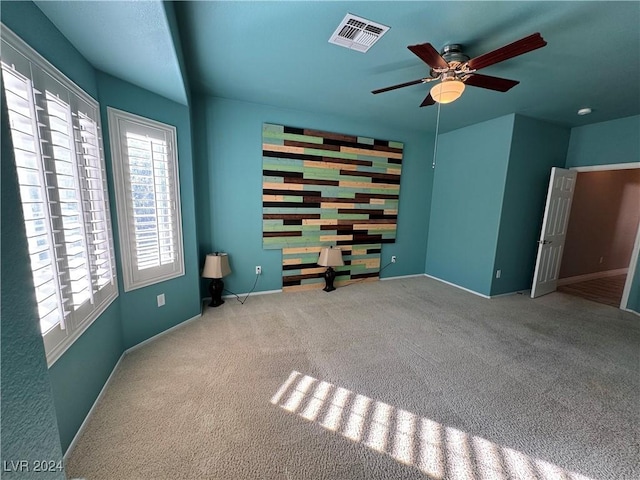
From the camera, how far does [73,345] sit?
151 centimetres

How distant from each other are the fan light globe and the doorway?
368 cm

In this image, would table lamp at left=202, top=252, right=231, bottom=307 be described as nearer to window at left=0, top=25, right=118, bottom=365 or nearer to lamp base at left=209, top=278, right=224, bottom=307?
lamp base at left=209, top=278, right=224, bottom=307

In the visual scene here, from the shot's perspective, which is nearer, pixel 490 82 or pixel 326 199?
pixel 490 82

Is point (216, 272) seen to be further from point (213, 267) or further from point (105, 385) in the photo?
point (105, 385)

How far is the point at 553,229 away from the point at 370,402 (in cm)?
402

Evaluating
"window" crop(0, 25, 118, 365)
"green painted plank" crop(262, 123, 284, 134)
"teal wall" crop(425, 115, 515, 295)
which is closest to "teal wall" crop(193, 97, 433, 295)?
"green painted plank" crop(262, 123, 284, 134)

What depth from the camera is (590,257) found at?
4.83 m

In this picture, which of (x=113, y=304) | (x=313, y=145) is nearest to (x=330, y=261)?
(x=313, y=145)

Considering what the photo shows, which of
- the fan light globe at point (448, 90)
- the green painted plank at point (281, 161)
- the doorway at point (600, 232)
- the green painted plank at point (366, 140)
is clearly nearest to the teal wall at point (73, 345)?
the green painted plank at point (281, 161)

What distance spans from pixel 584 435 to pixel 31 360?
265cm

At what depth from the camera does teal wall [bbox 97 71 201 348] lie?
207 cm

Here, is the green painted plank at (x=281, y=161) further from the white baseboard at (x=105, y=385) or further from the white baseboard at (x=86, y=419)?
the white baseboard at (x=86, y=419)

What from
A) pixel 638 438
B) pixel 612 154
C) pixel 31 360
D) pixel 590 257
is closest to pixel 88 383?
pixel 31 360

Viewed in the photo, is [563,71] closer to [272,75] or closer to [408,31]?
[408,31]
